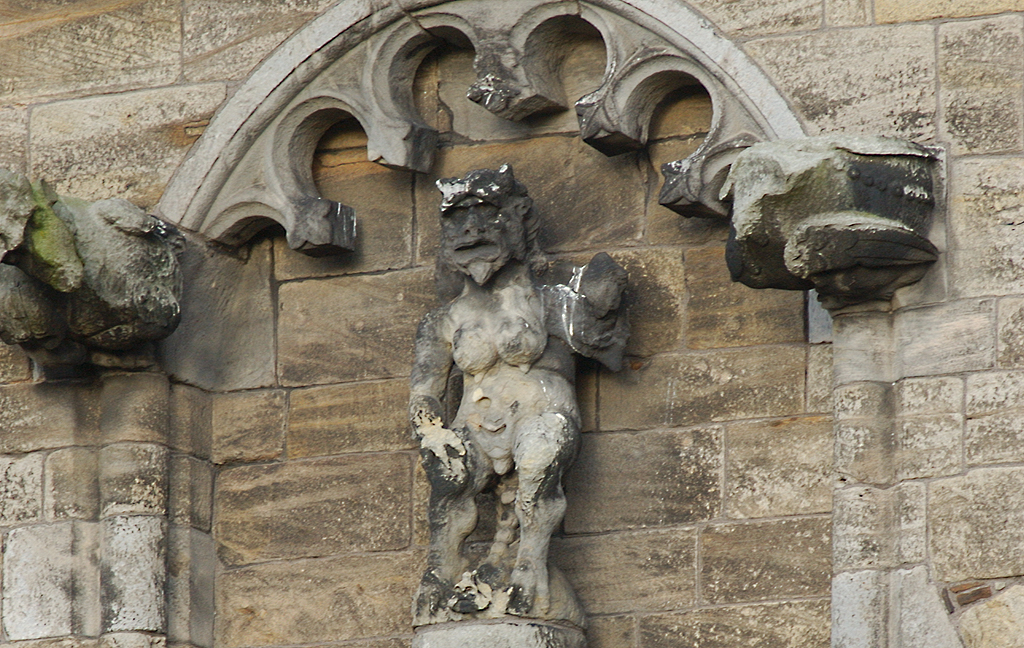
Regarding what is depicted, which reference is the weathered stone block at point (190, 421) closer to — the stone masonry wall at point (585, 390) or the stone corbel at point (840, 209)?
the stone masonry wall at point (585, 390)

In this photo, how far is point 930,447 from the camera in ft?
20.6

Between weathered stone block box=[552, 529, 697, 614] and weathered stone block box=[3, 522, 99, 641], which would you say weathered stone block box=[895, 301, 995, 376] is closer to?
weathered stone block box=[552, 529, 697, 614]

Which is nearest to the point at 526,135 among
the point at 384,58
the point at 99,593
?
the point at 384,58

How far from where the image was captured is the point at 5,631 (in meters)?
7.11

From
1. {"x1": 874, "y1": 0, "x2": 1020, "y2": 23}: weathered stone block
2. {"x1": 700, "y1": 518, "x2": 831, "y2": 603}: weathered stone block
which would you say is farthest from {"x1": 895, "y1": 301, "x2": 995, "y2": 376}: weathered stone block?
{"x1": 874, "y1": 0, "x2": 1020, "y2": 23}: weathered stone block

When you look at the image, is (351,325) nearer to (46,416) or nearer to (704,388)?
(46,416)

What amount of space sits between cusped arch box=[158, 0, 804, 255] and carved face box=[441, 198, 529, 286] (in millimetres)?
332

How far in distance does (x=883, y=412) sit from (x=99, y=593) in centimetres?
229

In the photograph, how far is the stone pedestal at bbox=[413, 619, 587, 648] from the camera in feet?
21.4

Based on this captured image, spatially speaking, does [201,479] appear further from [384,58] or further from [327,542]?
[384,58]

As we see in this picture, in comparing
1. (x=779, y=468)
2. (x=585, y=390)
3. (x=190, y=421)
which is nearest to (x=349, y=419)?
(x=190, y=421)

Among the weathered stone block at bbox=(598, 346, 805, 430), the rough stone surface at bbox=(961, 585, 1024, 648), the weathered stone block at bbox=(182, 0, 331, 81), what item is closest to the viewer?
the rough stone surface at bbox=(961, 585, 1024, 648)

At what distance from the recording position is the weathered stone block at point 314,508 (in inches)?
281

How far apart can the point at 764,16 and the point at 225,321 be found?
1840mm
